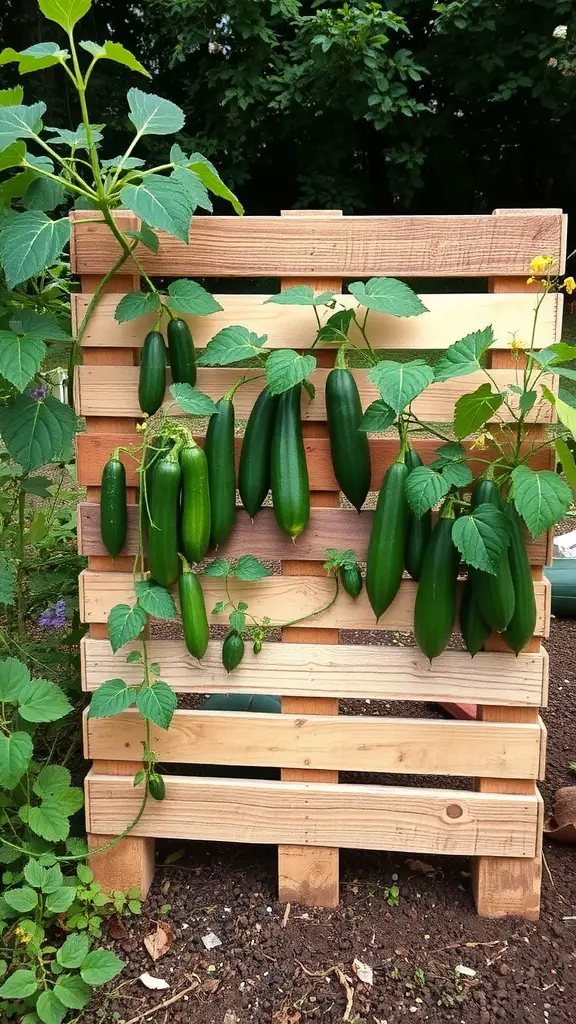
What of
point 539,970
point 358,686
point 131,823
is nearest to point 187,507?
point 358,686

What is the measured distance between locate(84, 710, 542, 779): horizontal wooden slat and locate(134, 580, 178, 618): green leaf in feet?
1.11

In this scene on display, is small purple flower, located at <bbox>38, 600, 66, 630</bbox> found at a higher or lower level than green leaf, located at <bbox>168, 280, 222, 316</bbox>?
lower

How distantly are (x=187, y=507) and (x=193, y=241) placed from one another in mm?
649

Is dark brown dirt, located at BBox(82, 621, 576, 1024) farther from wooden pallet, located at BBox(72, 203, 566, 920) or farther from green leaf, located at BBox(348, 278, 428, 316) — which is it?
green leaf, located at BBox(348, 278, 428, 316)

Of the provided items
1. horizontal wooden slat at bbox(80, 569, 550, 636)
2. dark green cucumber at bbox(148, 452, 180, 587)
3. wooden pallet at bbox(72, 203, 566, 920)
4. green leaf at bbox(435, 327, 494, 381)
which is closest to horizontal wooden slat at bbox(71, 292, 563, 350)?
wooden pallet at bbox(72, 203, 566, 920)

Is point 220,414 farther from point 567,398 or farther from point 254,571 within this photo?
point 567,398

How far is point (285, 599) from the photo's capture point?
1.95 metres

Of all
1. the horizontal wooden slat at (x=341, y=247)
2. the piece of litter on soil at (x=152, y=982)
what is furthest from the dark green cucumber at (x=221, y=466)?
the piece of litter on soil at (x=152, y=982)

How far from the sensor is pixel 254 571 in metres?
1.88

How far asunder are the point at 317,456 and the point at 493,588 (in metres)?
0.53

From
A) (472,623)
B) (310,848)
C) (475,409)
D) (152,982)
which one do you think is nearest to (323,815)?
(310,848)

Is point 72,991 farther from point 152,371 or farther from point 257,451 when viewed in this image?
point 152,371

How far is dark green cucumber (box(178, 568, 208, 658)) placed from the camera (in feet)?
6.20

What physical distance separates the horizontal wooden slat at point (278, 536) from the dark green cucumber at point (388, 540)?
76 mm
